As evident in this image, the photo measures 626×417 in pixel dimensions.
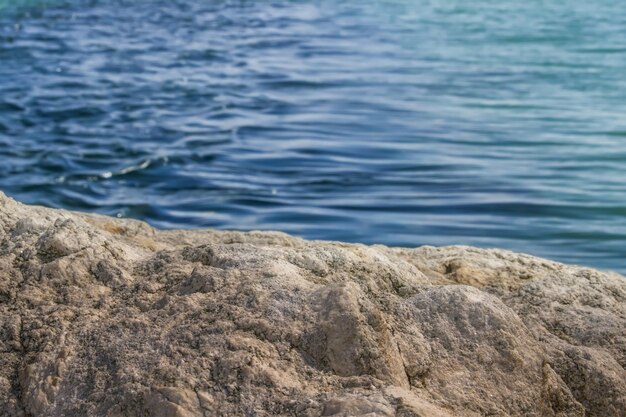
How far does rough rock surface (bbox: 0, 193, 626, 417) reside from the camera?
1759mm

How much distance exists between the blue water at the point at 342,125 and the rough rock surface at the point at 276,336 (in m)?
3.06

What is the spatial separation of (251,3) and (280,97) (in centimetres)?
759

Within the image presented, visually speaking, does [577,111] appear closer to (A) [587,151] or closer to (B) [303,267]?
(A) [587,151]

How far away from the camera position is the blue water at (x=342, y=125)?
5781 mm

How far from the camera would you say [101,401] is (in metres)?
1.75

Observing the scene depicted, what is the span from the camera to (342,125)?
795 cm

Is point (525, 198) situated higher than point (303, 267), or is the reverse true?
point (303, 267)

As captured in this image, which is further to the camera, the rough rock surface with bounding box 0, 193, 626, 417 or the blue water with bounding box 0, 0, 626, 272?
the blue water with bounding box 0, 0, 626, 272

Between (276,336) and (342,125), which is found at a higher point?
(276,336)

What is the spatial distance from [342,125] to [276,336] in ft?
20.2

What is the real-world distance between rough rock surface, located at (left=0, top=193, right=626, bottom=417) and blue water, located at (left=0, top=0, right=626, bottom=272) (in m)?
3.06

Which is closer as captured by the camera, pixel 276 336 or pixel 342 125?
pixel 276 336

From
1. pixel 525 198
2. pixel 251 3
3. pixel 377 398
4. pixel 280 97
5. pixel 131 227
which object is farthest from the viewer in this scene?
pixel 251 3

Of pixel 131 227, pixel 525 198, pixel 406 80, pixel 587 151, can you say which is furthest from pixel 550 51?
pixel 131 227
